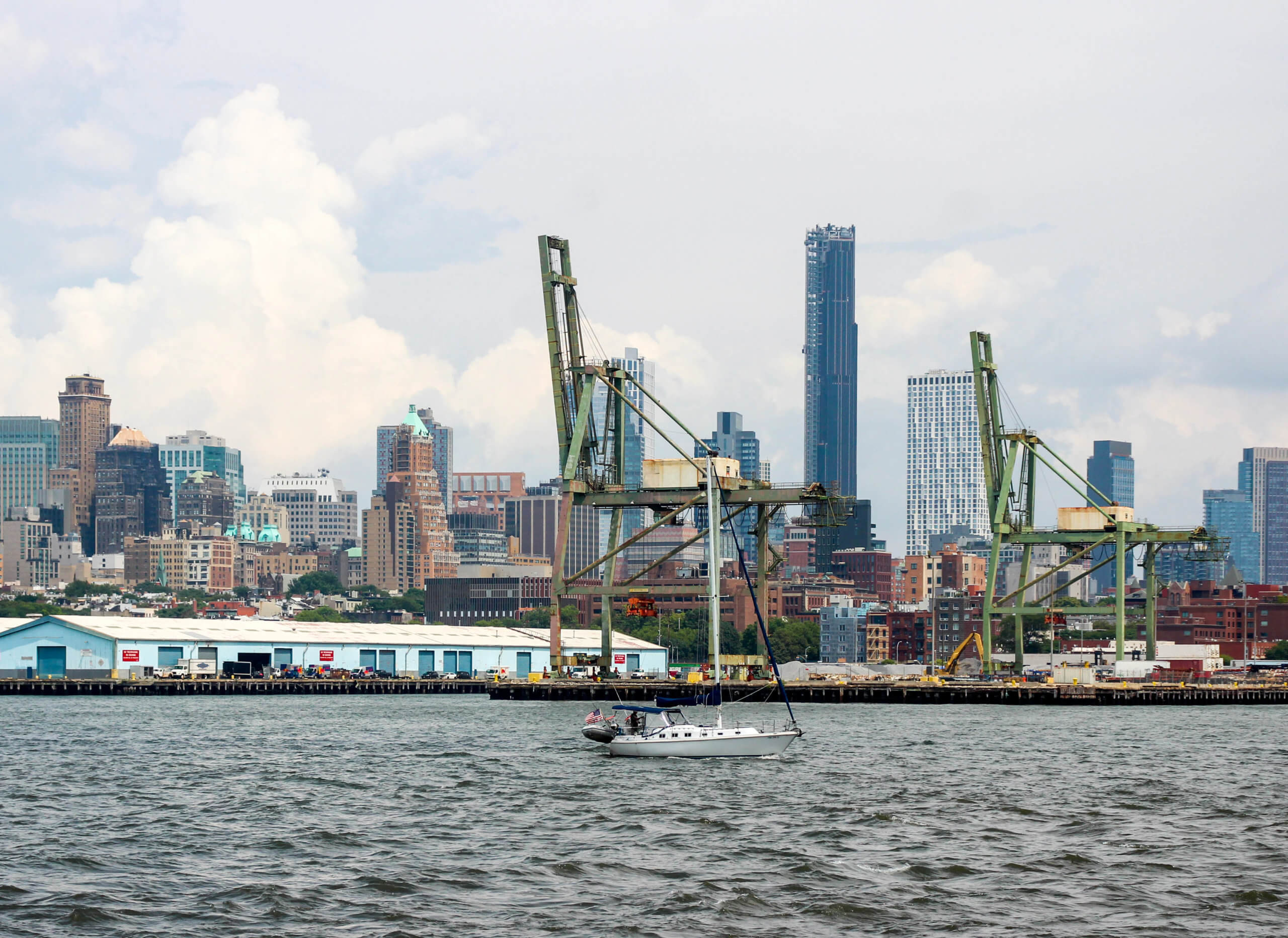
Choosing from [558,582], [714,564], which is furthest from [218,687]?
[714,564]

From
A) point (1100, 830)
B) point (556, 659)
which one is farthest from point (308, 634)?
point (1100, 830)

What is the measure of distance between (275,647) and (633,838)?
11507 cm

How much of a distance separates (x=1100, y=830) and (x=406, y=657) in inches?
4737

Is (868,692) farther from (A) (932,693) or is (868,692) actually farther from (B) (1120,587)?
(B) (1120,587)

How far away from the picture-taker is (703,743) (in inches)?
2586

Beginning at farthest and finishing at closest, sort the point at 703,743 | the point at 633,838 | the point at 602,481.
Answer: the point at 602,481
the point at 703,743
the point at 633,838

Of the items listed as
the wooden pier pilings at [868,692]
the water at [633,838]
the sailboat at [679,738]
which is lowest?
the wooden pier pilings at [868,692]

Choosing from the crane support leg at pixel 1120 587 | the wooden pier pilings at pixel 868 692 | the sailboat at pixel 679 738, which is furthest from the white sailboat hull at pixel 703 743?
the crane support leg at pixel 1120 587

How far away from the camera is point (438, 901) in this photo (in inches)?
1395

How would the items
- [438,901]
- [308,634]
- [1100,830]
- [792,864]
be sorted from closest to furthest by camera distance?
[438,901] < [792,864] < [1100,830] < [308,634]

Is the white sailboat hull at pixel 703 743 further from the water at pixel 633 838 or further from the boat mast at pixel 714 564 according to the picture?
the boat mast at pixel 714 564

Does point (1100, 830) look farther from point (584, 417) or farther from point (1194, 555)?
point (1194, 555)

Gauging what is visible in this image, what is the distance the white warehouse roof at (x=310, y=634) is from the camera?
486 ft

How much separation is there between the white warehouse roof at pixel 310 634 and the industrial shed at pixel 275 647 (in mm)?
143
